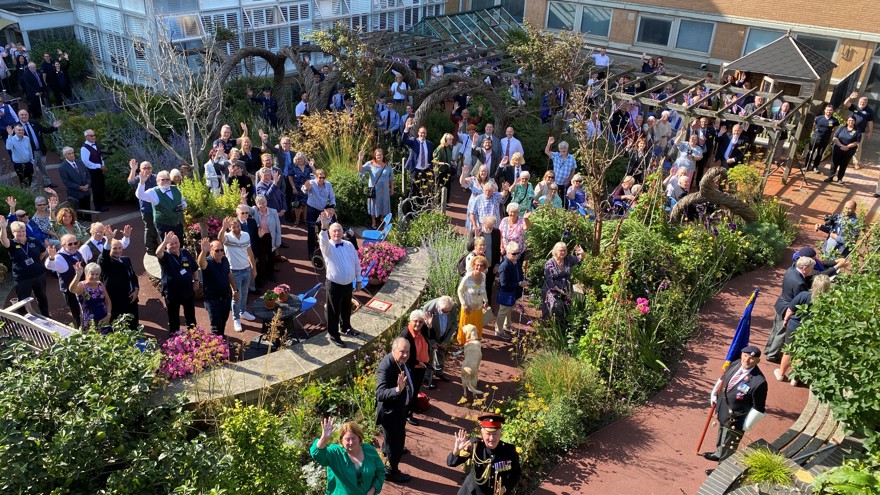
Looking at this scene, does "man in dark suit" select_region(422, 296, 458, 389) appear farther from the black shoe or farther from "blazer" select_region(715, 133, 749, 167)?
"blazer" select_region(715, 133, 749, 167)

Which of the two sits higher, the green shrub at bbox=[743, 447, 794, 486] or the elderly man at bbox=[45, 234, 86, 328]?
the elderly man at bbox=[45, 234, 86, 328]

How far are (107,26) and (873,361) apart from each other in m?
19.3

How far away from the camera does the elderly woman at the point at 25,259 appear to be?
8.30 meters

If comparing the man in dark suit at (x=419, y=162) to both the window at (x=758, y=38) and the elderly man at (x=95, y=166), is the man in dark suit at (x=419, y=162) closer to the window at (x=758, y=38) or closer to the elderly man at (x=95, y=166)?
the elderly man at (x=95, y=166)

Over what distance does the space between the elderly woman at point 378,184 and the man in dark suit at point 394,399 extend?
17.0 feet

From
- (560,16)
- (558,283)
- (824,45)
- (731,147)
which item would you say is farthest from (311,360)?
(560,16)

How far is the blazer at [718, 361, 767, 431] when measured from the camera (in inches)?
253

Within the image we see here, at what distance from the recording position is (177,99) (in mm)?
14445

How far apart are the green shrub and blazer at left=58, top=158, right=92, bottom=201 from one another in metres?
10.9

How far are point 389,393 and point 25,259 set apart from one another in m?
5.30

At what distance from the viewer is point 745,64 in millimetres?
16250

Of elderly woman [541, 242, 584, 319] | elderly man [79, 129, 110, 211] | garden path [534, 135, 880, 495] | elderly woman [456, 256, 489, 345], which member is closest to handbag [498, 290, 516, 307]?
elderly woman [541, 242, 584, 319]

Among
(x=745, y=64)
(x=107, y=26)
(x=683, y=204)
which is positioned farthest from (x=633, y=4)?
(x=107, y=26)

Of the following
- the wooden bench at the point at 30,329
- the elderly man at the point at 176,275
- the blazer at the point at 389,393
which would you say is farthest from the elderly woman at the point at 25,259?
the blazer at the point at 389,393
